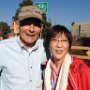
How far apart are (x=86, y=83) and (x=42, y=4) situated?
26.5ft

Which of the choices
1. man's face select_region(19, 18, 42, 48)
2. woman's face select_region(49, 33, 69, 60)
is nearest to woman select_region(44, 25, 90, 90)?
woman's face select_region(49, 33, 69, 60)

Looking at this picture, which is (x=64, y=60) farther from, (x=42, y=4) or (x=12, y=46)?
(x=42, y=4)

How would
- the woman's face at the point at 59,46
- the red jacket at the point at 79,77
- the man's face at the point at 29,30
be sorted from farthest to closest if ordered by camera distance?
the man's face at the point at 29,30
the woman's face at the point at 59,46
the red jacket at the point at 79,77

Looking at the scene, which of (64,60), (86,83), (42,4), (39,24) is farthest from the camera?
(42,4)

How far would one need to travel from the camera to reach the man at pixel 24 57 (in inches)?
149

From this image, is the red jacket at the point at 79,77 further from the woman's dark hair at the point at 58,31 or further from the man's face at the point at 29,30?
the man's face at the point at 29,30

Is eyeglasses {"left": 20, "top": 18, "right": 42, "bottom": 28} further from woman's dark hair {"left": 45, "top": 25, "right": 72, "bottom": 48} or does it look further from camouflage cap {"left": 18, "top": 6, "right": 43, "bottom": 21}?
woman's dark hair {"left": 45, "top": 25, "right": 72, "bottom": 48}

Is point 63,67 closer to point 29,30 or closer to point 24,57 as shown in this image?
point 24,57

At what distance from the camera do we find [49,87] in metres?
3.71

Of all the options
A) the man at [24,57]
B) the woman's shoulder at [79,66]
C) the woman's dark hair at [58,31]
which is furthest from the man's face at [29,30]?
the woman's shoulder at [79,66]

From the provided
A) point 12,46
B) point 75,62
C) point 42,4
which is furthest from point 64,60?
point 42,4

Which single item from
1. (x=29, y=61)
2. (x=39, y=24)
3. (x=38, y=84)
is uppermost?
(x=39, y=24)

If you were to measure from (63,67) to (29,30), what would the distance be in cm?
62

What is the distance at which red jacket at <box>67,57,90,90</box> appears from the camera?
342 cm
